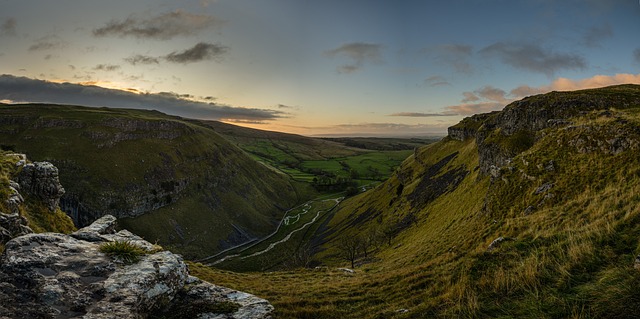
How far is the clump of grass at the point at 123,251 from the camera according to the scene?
11594 mm

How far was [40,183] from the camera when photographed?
24344 millimetres

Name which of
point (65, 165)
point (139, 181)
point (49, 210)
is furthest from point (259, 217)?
point (49, 210)

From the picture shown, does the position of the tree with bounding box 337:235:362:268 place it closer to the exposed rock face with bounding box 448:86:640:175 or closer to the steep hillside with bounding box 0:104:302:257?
the exposed rock face with bounding box 448:86:640:175

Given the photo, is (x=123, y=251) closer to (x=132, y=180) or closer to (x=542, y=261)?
(x=542, y=261)

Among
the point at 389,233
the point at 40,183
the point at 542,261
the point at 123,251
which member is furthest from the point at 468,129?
the point at 123,251

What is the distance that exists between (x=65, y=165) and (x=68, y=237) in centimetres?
17559

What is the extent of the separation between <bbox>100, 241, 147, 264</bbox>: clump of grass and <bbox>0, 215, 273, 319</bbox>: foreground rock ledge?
20 cm

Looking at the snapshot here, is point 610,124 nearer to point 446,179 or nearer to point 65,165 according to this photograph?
point 446,179

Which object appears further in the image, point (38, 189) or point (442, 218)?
point (442, 218)

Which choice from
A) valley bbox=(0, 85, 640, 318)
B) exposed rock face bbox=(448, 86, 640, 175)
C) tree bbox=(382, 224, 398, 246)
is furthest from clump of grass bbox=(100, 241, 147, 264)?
tree bbox=(382, 224, 398, 246)

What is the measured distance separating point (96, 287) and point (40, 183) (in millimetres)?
21861

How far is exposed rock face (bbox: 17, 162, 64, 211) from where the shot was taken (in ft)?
78.1

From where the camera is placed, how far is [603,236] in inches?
500

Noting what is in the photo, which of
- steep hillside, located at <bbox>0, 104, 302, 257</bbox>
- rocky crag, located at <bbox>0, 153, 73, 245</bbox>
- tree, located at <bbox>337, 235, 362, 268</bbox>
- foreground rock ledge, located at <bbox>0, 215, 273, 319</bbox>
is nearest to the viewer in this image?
foreground rock ledge, located at <bbox>0, 215, 273, 319</bbox>
